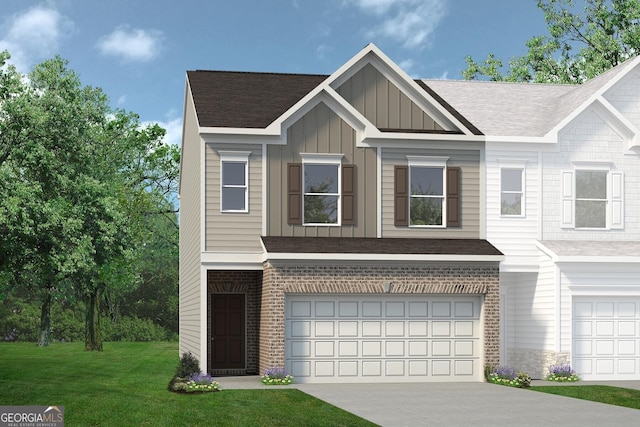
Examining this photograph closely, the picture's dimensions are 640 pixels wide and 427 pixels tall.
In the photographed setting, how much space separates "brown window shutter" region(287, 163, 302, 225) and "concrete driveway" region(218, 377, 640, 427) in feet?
15.9

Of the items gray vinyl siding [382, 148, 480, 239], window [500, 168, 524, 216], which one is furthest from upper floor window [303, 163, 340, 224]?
window [500, 168, 524, 216]

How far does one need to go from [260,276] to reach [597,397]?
10721 millimetres

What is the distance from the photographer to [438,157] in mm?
28812

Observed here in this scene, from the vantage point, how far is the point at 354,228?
28281 mm

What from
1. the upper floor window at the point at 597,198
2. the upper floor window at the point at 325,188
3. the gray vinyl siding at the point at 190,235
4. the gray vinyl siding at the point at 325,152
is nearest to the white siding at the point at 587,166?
the upper floor window at the point at 597,198

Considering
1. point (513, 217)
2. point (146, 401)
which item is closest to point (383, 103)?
point (513, 217)

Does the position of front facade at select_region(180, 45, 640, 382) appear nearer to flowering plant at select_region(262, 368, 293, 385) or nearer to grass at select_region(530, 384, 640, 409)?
flowering plant at select_region(262, 368, 293, 385)

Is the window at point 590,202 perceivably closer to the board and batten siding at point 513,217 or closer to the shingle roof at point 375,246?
the board and batten siding at point 513,217

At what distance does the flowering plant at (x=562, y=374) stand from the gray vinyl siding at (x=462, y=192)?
4563 mm

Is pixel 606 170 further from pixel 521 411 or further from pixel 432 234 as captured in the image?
pixel 521 411

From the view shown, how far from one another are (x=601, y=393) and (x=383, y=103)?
10.7 metres

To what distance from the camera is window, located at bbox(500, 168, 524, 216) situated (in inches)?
1168

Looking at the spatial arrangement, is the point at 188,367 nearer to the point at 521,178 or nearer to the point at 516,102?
the point at 521,178

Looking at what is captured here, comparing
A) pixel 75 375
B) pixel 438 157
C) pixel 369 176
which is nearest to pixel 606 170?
pixel 438 157
